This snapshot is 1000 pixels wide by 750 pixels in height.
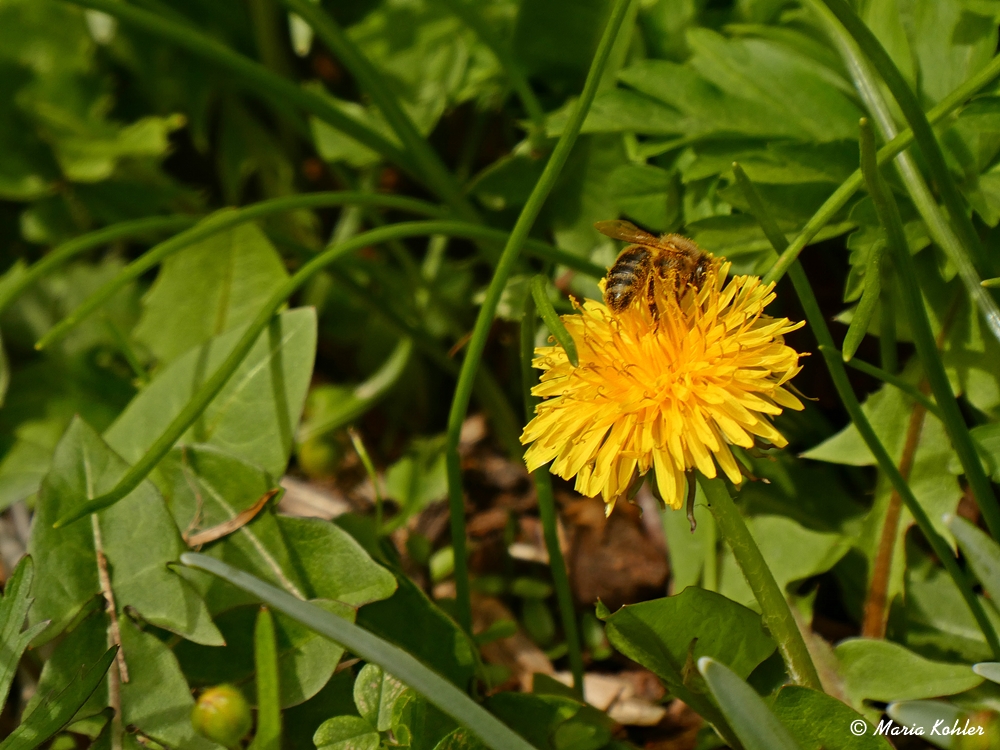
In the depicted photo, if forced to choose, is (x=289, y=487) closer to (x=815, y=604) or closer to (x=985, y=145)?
(x=815, y=604)

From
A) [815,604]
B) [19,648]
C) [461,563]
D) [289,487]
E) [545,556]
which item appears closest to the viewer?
[19,648]

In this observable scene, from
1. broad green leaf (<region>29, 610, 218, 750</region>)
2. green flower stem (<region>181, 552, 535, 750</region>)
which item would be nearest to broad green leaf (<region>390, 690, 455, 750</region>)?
green flower stem (<region>181, 552, 535, 750</region>)

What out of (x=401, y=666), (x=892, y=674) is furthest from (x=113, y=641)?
(x=892, y=674)

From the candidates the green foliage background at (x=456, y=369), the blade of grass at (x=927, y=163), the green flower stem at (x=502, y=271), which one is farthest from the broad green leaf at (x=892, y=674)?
the green flower stem at (x=502, y=271)

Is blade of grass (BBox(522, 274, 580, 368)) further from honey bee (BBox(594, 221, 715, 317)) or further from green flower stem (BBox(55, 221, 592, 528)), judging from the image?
green flower stem (BBox(55, 221, 592, 528))

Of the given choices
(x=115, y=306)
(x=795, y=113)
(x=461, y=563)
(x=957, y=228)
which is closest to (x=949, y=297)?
(x=957, y=228)

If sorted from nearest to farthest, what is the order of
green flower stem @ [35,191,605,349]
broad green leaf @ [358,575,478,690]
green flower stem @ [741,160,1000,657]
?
green flower stem @ [741,160,1000,657] → broad green leaf @ [358,575,478,690] → green flower stem @ [35,191,605,349]
